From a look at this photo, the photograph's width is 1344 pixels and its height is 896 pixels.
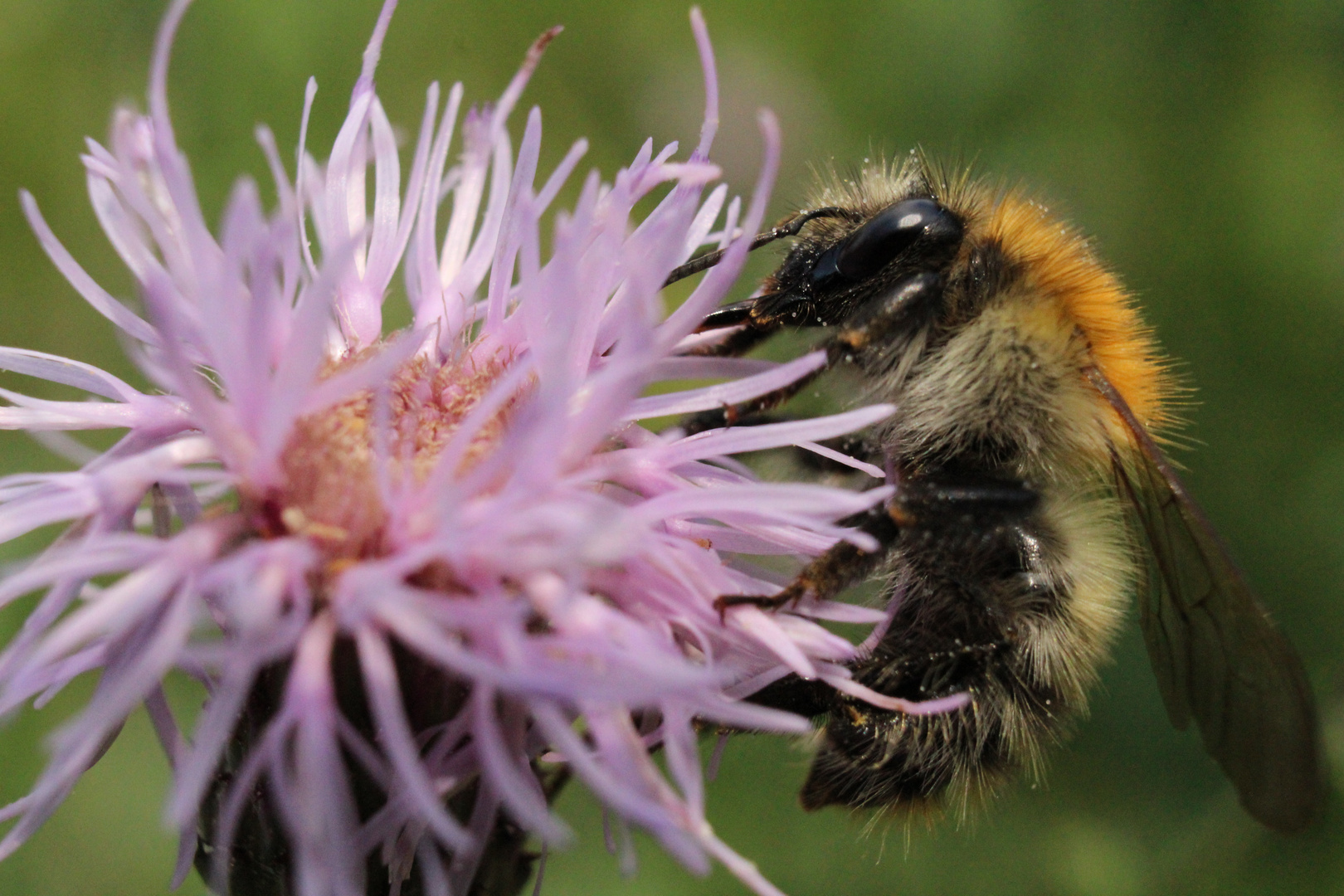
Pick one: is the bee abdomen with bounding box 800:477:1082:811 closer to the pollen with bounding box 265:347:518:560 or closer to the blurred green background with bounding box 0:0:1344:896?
the pollen with bounding box 265:347:518:560

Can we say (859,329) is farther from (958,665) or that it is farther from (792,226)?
(958,665)

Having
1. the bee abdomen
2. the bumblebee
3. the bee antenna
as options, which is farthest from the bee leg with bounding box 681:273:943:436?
the bee abdomen

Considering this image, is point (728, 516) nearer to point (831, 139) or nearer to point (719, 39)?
point (831, 139)

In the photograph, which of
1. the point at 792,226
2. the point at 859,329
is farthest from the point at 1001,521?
the point at 792,226

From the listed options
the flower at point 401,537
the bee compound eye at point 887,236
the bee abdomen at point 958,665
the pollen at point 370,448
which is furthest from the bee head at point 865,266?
the pollen at point 370,448

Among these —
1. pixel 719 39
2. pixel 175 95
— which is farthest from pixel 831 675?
pixel 719 39

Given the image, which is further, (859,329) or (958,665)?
(958,665)
